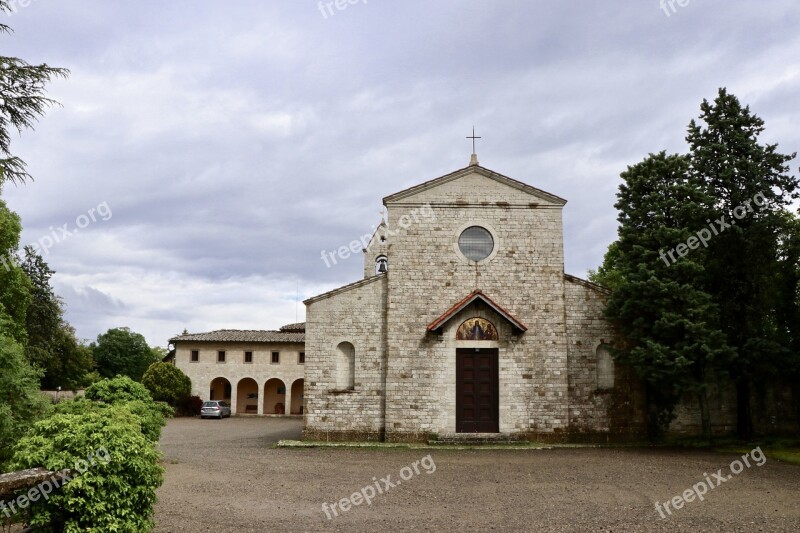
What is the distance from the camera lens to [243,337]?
42812 mm

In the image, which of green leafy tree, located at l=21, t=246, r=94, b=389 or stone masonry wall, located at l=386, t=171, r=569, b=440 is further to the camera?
green leafy tree, located at l=21, t=246, r=94, b=389

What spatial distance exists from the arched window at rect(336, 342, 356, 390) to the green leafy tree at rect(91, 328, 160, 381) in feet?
136

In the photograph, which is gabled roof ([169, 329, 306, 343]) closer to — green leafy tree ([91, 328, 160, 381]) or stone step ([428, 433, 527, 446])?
green leafy tree ([91, 328, 160, 381])

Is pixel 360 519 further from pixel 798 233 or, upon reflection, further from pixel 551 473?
pixel 798 233

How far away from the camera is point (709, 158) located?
20828 millimetres

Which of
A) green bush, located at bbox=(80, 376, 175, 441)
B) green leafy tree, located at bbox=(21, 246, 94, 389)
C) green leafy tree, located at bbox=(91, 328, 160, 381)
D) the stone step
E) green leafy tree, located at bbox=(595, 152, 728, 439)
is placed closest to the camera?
green bush, located at bbox=(80, 376, 175, 441)

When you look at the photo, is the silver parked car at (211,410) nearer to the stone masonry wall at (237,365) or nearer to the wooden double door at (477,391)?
the stone masonry wall at (237,365)

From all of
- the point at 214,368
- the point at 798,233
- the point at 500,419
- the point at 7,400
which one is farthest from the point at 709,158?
the point at 214,368

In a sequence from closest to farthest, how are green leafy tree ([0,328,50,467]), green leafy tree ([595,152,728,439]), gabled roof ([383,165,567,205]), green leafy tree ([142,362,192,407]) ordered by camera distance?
1. green leafy tree ([0,328,50,467])
2. green leafy tree ([595,152,728,439])
3. gabled roof ([383,165,567,205])
4. green leafy tree ([142,362,192,407])

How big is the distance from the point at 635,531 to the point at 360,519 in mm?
4384

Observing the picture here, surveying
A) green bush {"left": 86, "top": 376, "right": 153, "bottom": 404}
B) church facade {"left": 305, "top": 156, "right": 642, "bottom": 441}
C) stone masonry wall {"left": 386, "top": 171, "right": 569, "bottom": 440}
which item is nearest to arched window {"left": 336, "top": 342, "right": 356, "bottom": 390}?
church facade {"left": 305, "top": 156, "right": 642, "bottom": 441}

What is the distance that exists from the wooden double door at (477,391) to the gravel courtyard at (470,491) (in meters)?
1.85

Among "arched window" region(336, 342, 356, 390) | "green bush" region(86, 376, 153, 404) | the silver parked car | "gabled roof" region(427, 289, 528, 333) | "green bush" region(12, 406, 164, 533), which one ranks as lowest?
the silver parked car

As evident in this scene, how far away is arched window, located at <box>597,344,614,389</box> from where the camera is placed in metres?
22.0
